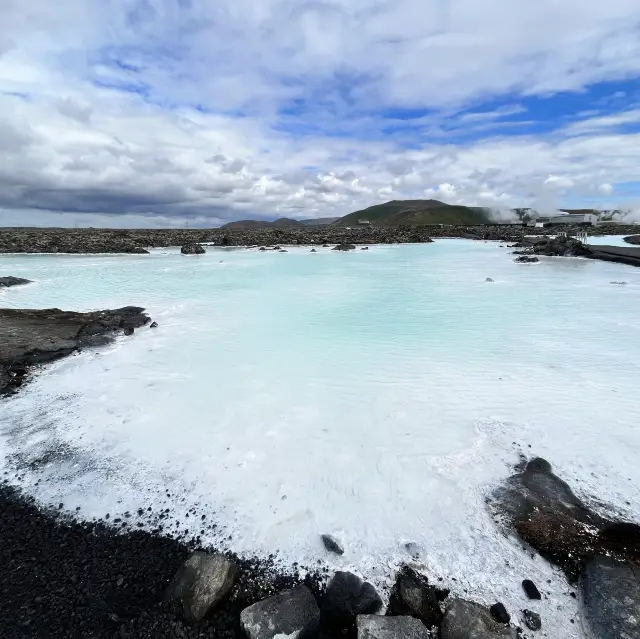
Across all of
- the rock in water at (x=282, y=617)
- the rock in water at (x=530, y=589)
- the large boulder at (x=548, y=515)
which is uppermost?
the rock in water at (x=282, y=617)

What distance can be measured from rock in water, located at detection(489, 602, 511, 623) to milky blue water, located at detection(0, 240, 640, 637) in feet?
0.37

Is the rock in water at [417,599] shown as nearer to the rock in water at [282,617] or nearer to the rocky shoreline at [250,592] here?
the rocky shoreline at [250,592]

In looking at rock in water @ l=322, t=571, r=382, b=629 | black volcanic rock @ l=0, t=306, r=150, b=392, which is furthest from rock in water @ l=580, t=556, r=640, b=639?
black volcanic rock @ l=0, t=306, r=150, b=392

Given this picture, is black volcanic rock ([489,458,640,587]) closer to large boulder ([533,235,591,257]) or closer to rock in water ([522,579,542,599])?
rock in water ([522,579,542,599])

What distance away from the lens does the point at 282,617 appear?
2199 millimetres

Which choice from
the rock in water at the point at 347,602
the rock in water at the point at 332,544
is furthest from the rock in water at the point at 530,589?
the rock in water at the point at 332,544

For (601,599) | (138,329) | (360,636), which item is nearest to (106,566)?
(360,636)

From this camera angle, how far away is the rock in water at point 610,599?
213cm

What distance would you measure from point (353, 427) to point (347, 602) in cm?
219

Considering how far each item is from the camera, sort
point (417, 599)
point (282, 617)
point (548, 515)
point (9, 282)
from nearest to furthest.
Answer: point (282, 617), point (417, 599), point (548, 515), point (9, 282)

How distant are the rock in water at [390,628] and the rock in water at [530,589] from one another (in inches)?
30.0

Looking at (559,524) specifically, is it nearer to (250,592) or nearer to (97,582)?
(250,592)

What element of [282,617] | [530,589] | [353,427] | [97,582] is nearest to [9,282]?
[353,427]

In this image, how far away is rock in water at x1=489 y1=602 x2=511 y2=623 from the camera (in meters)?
2.25
